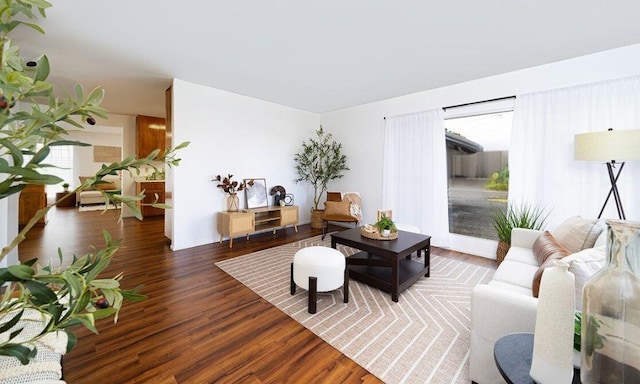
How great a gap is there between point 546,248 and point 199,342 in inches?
114

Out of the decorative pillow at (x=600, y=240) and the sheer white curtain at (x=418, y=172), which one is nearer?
the decorative pillow at (x=600, y=240)

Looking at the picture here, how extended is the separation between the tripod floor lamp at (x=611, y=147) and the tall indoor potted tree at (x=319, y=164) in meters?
3.67

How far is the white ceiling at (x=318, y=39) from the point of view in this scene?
226 centimetres

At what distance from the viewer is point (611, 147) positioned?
7.98 feet

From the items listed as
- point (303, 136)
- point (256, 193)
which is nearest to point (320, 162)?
point (303, 136)

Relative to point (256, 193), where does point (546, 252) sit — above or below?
below

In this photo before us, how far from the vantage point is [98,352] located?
1831 mm

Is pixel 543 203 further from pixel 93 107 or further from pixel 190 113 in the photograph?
pixel 190 113

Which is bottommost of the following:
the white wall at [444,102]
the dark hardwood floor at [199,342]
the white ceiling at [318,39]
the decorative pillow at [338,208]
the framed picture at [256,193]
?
the dark hardwood floor at [199,342]

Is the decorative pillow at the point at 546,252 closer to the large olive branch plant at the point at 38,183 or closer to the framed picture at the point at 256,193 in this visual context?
the large olive branch plant at the point at 38,183

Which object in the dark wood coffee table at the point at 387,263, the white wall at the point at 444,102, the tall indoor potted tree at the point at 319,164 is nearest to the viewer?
the dark wood coffee table at the point at 387,263

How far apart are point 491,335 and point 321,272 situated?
1.32 meters

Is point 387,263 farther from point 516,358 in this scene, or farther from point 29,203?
point 29,203

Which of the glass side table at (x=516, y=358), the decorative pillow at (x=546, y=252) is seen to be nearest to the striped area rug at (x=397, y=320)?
the glass side table at (x=516, y=358)
